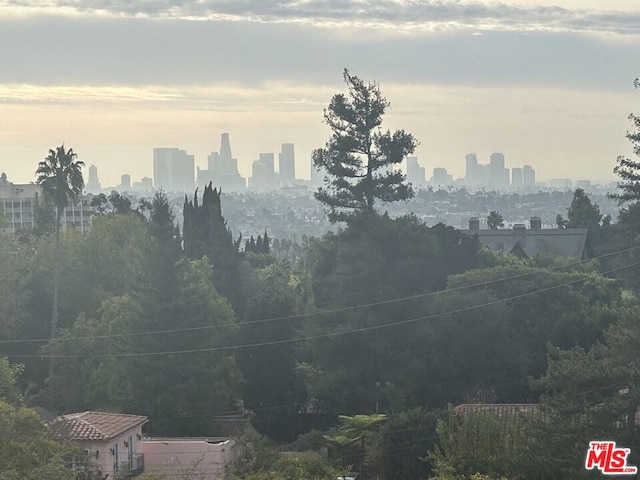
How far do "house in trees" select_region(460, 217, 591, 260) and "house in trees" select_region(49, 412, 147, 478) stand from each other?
30.9 metres

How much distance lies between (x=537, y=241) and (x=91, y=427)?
3777 centimetres

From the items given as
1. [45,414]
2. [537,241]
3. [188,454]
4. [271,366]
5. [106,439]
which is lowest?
[188,454]

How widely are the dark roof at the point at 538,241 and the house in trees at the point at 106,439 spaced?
31.5 m

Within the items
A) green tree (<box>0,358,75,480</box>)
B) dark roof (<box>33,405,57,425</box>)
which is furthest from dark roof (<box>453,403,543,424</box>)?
dark roof (<box>33,405,57,425</box>)

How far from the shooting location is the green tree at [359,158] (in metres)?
42.0

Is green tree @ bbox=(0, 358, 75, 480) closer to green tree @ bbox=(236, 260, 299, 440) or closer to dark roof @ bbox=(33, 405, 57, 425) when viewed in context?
dark roof @ bbox=(33, 405, 57, 425)

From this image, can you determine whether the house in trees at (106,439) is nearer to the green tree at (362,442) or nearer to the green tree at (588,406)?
the green tree at (362,442)

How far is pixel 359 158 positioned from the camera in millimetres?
42344

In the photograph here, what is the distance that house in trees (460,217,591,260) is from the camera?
56125mm

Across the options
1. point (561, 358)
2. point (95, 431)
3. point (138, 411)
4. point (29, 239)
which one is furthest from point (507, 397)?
point (29, 239)

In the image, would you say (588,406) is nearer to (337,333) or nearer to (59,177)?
(337,333)

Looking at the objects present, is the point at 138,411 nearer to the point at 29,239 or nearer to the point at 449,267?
the point at 449,267

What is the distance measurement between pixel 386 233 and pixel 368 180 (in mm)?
4825

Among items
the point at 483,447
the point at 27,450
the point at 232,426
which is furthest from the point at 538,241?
the point at 27,450
